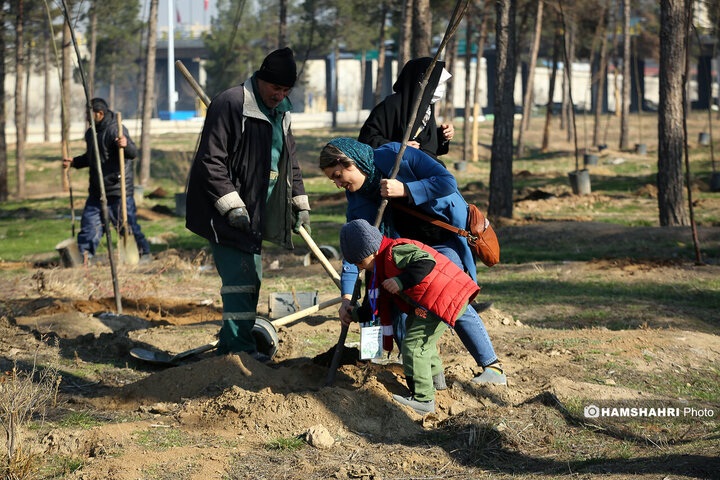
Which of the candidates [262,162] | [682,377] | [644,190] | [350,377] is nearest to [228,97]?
[262,162]

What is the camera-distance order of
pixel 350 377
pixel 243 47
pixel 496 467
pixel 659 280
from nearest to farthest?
pixel 496 467 < pixel 350 377 < pixel 659 280 < pixel 243 47

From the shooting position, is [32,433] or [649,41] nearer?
[32,433]

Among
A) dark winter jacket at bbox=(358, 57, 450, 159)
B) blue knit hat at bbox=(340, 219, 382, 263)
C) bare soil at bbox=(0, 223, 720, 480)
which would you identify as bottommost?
bare soil at bbox=(0, 223, 720, 480)

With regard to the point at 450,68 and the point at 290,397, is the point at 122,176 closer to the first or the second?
the point at 290,397

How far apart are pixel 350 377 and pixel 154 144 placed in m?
40.5

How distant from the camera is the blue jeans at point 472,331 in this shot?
452 cm

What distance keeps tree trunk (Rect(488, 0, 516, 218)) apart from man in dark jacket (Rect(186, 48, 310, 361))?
33.8 feet

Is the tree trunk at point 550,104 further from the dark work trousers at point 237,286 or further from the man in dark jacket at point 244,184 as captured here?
the dark work trousers at point 237,286

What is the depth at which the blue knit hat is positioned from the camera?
4.00m

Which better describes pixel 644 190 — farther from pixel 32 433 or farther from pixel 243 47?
pixel 243 47

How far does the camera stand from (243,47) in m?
53.6

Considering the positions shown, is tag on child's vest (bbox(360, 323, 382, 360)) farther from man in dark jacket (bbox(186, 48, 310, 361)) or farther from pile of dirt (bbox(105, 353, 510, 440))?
man in dark jacket (bbox(186, 48, 310, 361))

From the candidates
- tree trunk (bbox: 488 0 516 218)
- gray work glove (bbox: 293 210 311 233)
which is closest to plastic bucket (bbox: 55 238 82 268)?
gray work glove (bbox: 293 210 311 233)

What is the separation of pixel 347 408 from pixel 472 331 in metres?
0.83
